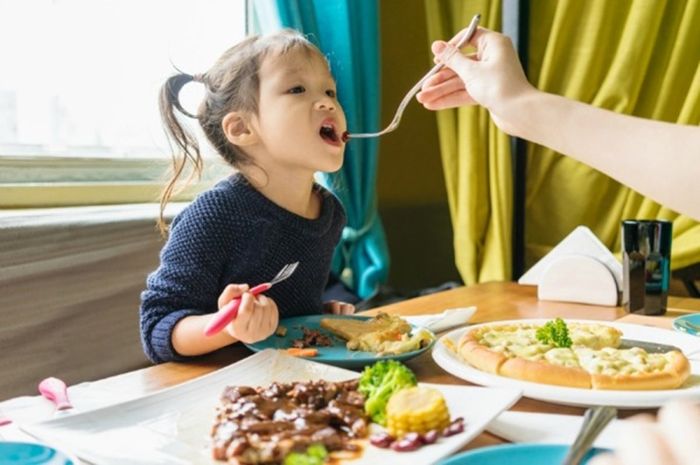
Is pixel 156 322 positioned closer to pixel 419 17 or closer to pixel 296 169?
pixel 296 169

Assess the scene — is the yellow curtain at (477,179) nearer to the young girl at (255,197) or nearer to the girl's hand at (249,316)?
the young girl at (255,197)

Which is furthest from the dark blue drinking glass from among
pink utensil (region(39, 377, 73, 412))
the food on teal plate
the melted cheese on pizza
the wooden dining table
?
pink utensil (region(39, 377, 73, 412))

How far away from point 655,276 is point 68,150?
4.70 ft

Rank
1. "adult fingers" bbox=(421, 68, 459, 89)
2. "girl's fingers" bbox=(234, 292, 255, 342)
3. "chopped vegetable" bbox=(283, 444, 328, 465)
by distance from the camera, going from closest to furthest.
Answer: "chopped vegetable" bbox=(283, 444, 328, 465) → "girl's fingers" bbox=(234, 292, 255, 342) → "adult fingers" bbox=(421, 68, 459, 89)

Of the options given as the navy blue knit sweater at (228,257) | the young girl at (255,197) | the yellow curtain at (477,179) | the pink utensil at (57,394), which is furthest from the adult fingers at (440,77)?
the yellow curtain at (477,179)

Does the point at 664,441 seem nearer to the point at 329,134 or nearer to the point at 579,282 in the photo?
the point at 329,134

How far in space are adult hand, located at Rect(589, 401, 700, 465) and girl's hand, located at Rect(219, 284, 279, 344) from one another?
1.78 ft

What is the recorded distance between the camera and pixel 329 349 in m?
1.00

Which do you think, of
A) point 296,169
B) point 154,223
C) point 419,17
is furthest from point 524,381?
point 419,17

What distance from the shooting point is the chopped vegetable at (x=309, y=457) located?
1.84ft

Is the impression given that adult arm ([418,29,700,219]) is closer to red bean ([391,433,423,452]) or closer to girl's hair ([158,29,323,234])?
girl's hair ([158,29,323,234])

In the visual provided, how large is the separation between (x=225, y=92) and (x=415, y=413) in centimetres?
88

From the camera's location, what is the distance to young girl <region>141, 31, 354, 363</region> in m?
1.11

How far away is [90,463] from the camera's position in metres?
0.63
